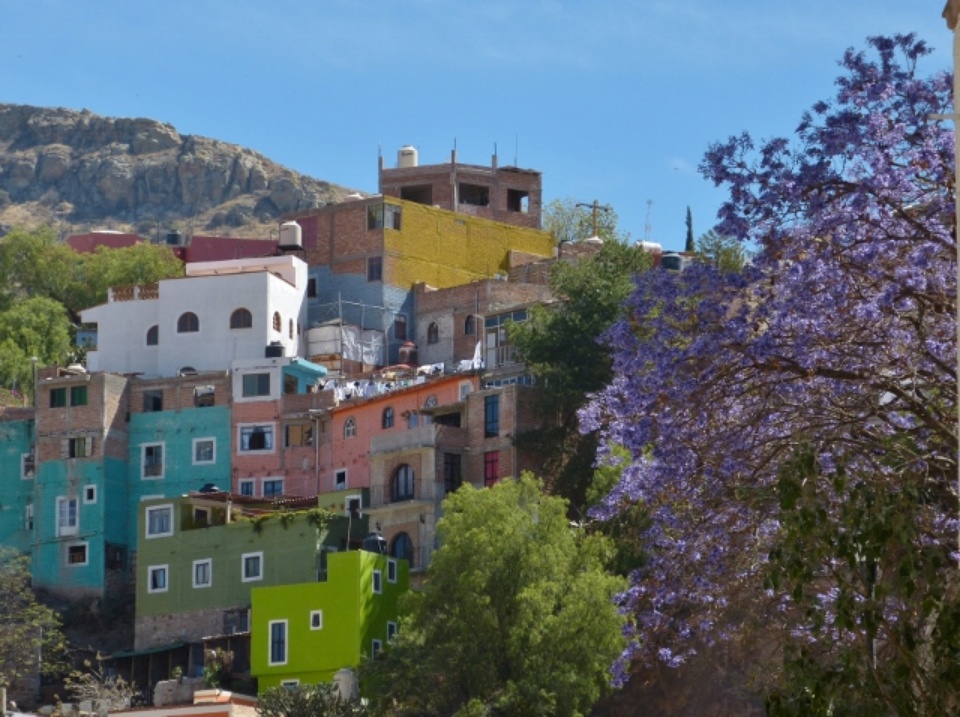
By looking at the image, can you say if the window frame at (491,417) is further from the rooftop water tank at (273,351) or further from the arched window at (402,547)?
the rooftop water tank at (273,351)

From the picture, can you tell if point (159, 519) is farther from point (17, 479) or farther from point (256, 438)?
point (17, 479)

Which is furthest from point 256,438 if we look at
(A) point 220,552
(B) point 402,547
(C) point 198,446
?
(B) point 402,547

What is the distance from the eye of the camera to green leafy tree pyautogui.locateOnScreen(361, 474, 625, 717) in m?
49.2

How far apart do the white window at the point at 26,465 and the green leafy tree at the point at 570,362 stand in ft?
57.4

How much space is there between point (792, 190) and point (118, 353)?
5766 centimetres

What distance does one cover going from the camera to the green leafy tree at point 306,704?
5028cm

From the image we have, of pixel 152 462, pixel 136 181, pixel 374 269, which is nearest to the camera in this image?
pixel 152 462

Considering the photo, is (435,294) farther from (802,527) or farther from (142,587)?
(802,527)

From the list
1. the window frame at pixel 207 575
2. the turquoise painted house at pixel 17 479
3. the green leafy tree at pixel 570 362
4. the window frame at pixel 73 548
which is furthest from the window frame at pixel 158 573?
the green leafy tree at pixel 570 362

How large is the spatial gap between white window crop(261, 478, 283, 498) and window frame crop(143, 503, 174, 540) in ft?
15.2

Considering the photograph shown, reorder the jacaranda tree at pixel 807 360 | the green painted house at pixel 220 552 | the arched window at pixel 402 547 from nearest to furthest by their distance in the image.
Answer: the jacaranda tree at pixel 807 360, the arched window at pixel 402 547, the green painted house at pixel 220 552

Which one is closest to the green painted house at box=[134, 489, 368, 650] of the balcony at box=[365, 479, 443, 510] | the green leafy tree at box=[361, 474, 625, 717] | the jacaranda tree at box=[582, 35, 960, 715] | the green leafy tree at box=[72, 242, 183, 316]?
the balcony at box=[365, 479, 443, 510]

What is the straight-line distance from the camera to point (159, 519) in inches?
2662

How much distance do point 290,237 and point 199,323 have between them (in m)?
7.93
